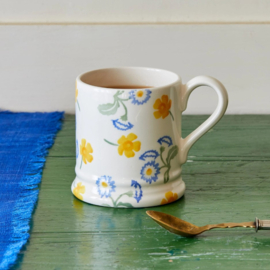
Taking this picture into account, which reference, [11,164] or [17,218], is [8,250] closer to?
[17,218]

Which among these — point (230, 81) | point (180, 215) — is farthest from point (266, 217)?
point (230, 81)

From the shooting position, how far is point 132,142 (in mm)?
541

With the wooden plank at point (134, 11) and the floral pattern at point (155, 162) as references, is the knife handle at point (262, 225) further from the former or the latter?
the wooden plank at point (134, 11)

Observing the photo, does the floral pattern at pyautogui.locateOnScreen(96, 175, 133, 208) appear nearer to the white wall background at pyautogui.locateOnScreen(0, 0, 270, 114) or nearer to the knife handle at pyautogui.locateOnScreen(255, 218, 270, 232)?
the knife handle at pyautogui.locateOnScreen(255, 218, 270, 232)

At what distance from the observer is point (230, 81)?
1.01m

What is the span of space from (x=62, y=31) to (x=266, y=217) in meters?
0.63

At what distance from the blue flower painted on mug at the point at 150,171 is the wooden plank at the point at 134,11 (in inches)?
20.4

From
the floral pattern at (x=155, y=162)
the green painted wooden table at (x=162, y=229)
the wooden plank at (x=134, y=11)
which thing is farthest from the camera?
the wooden plank at (x=134, y=11)

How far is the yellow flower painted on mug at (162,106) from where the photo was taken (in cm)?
54

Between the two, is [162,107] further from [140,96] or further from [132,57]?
[132,57]

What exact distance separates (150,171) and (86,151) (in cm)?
9

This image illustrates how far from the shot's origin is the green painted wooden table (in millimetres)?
448

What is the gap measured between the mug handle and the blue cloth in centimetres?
21

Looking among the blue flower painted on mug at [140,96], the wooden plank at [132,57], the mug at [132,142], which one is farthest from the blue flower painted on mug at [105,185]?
the wooden plank at [132,57]
